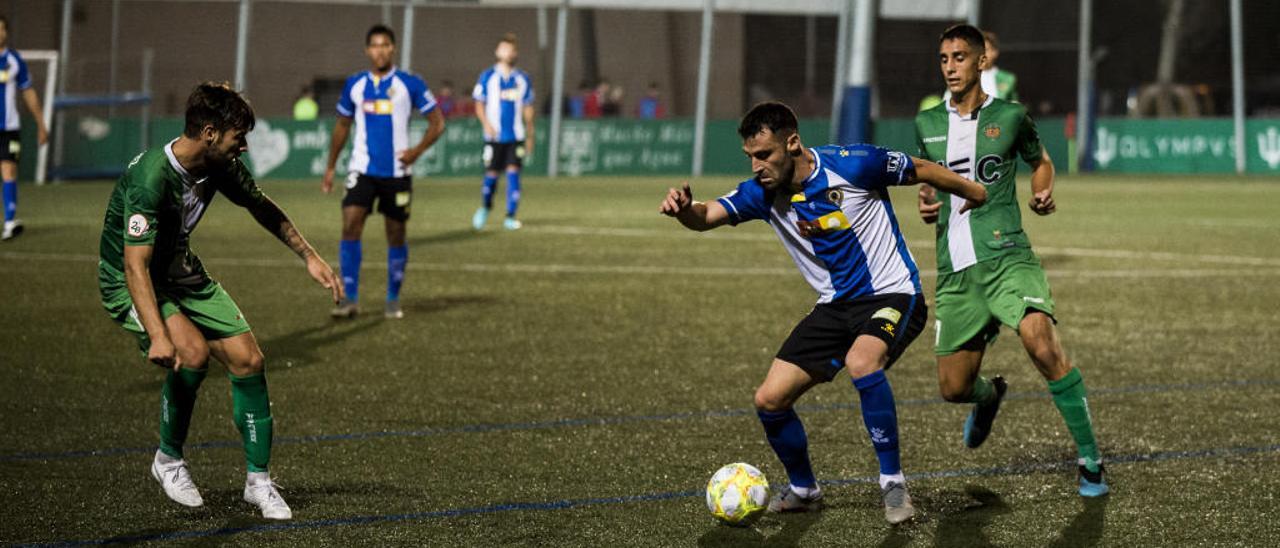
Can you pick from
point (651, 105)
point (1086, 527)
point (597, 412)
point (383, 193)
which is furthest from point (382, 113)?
point (651, 105)

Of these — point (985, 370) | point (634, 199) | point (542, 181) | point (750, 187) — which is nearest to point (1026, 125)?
point (750, 187)

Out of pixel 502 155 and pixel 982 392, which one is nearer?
pixel 982 392

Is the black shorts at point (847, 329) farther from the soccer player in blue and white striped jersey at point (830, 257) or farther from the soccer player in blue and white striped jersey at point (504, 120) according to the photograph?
the soccer player in blue and white striped jersey at point (504, 120)

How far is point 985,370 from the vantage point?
9.81 metres

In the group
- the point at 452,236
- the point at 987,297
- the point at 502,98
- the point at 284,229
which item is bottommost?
the point at 452,236

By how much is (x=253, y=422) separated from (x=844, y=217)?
229 centimetres

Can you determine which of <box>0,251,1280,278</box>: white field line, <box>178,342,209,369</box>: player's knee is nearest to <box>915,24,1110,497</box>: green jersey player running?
<box>178,342,209,369</box>: player's knee

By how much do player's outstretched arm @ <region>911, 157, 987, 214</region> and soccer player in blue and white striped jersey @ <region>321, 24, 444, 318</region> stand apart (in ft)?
20.7

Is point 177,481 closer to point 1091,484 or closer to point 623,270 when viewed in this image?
point 1091,484

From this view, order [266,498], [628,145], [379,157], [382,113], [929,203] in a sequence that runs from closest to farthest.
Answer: [266,498], [929,203], [379,157], [382,113], [628,145]

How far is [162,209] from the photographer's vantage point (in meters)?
5.93

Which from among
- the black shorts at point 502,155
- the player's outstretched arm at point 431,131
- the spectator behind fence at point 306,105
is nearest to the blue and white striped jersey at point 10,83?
the black shorts at point 502,155

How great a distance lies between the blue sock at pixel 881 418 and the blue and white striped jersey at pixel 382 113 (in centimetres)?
694

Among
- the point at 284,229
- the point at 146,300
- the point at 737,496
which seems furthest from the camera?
the point at 284,229
